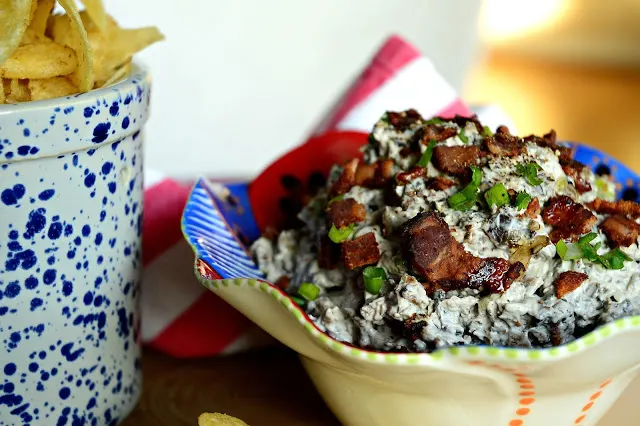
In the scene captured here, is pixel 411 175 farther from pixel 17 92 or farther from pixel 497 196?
pixel 17 92

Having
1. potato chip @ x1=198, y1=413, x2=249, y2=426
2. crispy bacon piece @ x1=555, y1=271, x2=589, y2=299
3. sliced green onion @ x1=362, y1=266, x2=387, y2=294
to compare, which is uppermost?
crispy bacon piece @ x1=555, y1=271, x2=589, y2=299

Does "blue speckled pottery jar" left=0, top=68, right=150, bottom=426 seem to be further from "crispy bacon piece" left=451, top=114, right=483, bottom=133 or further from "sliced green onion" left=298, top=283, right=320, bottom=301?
"crispy bacon piece" left=451, top=114, right=483, bottom=133

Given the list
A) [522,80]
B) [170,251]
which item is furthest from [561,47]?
[170,251]

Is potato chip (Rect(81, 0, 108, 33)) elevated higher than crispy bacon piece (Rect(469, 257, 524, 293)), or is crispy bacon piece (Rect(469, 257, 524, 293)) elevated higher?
potato chip (Rect(81, 0, 108, 33))

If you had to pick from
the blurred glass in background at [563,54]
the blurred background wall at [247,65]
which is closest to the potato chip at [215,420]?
the blurred background wall at [247,65]

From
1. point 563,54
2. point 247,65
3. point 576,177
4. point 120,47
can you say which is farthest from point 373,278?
point 563,54

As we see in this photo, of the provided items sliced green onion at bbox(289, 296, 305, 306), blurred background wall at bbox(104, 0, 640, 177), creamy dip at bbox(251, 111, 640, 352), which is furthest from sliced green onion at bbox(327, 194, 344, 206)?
blurred background wall at bbox(104, 0, 640, 177)
